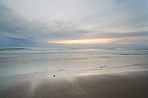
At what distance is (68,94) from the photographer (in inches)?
89.0

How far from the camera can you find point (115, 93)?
2275 mm

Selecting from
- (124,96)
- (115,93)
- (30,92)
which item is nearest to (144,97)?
(124,96)

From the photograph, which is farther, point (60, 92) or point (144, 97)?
point (60, 92)

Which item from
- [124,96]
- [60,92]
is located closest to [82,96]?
[60,92]

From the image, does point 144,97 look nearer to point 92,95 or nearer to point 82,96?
point 92,95

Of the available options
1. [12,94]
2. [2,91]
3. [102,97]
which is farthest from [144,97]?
[2,91]

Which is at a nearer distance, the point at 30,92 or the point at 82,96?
the point at 82,96

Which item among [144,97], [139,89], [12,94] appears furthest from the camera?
[139,89]

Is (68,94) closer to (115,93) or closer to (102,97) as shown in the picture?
(102,97)

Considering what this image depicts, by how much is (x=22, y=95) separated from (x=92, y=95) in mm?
2291

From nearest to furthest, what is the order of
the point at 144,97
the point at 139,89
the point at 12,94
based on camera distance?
the point at 144,97, the point at 12,94, the point at 139,89

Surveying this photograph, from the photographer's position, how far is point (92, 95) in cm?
219

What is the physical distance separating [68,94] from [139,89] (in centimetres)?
257

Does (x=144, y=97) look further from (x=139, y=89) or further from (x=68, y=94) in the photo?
(x=68, y=94)
